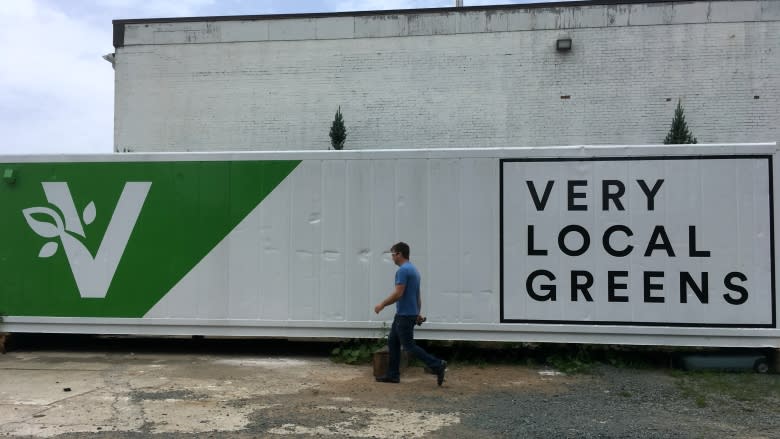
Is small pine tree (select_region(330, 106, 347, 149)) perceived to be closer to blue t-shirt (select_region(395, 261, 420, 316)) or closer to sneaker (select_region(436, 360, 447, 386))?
blue t-shirt (select_region(395, 261, 420, 316))

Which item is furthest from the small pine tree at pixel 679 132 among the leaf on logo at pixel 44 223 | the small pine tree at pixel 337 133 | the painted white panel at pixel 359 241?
the leaf on logo at pixel 44 223

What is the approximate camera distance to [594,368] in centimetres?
745

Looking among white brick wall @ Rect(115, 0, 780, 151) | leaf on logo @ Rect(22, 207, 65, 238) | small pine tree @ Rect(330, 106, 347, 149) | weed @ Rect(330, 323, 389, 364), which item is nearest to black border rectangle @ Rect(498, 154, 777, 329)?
weed @ Rect(330, 323, 389, 364)

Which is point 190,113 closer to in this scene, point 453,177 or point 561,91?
point 561,91

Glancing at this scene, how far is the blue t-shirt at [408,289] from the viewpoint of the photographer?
256 inches

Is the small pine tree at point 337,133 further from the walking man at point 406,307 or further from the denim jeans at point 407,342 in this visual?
the denim jeans at point 407,342

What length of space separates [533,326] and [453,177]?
6.89 ft

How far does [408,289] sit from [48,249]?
516 centimetres

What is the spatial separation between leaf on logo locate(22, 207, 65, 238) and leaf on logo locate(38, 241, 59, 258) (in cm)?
11

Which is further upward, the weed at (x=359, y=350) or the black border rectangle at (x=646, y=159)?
the black border rectangle at (x=646, y=159)

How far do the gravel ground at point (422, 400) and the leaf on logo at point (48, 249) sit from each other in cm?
138

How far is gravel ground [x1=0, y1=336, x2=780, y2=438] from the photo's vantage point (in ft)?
16.9

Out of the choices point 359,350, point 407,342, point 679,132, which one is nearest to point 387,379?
point 407,342

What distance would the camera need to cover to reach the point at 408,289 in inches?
257
